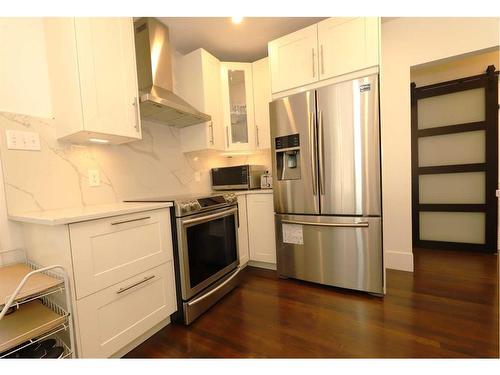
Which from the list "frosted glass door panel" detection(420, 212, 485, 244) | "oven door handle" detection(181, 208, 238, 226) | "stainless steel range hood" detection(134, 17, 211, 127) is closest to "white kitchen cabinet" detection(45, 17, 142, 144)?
"stainless steel range hood" detection(134, 17, 211, 127)

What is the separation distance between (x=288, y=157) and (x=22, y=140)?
Answer: 1.86 meters

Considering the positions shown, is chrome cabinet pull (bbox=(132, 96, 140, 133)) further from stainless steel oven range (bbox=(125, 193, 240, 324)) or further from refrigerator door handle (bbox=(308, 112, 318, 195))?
refrigerator door handle (bbox=(308, 112, 318, 195))

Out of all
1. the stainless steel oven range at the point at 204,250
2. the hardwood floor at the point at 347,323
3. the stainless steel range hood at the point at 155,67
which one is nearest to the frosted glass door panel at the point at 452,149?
the hardwood floor at the point at 347,323

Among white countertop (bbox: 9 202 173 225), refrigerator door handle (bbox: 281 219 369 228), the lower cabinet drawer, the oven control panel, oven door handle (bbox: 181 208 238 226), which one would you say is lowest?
the lower cabinet drawer

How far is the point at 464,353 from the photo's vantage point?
1184 millimetres

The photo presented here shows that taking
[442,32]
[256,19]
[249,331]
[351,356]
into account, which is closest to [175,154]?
[256,19]

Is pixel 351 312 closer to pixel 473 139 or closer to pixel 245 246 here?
pixel 245 246

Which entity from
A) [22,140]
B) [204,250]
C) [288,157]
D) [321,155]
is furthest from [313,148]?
[22,140]

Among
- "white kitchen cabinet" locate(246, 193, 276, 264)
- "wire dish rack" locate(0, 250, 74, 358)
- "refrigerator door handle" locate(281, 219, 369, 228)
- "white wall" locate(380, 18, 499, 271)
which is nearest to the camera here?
"wire dish rack" locate(0, 250, 74, 358)

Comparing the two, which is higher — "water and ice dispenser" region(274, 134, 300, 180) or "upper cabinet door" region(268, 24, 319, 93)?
"upper cabinet door" region(268, 24, 319, 93)

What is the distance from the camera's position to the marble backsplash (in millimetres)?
1307

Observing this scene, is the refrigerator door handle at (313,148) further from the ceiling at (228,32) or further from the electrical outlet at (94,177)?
the electrical outlet at (94,177)

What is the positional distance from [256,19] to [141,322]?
2.50 meters

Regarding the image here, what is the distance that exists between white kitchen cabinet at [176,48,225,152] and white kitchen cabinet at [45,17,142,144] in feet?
2.66
